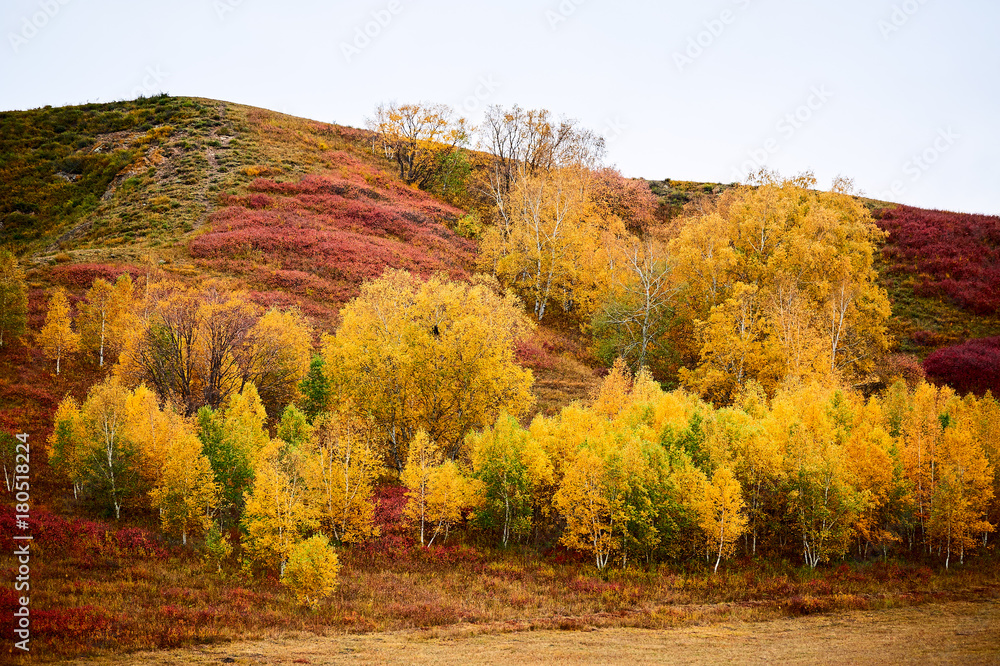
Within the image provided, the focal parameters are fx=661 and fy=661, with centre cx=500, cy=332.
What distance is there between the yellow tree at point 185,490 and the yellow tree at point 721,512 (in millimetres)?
22753

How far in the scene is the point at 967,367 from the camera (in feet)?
170

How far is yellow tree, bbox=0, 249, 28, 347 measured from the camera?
4116cm

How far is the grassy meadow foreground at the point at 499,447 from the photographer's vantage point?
81.8ft

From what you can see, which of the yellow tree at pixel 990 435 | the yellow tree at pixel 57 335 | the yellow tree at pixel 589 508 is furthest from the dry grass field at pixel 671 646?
the yellow tree at pixel 57 335

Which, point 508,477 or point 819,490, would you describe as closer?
point 819,490

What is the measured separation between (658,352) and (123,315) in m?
39.4

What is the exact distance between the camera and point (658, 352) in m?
54.8

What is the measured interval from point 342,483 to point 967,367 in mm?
48845

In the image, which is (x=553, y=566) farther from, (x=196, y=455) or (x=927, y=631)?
(x=196, y=455)

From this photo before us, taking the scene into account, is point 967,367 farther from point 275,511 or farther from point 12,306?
point 12,306

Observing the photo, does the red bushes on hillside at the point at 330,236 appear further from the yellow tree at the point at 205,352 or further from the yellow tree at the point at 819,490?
the yellow tree at the point at 819,490

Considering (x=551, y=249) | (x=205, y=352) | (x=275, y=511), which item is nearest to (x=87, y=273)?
(x=205, y=352)

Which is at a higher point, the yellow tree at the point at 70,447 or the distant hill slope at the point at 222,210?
the distant hill slope at the point at 222,210

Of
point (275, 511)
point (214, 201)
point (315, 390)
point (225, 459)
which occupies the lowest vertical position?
point (275, 511)
